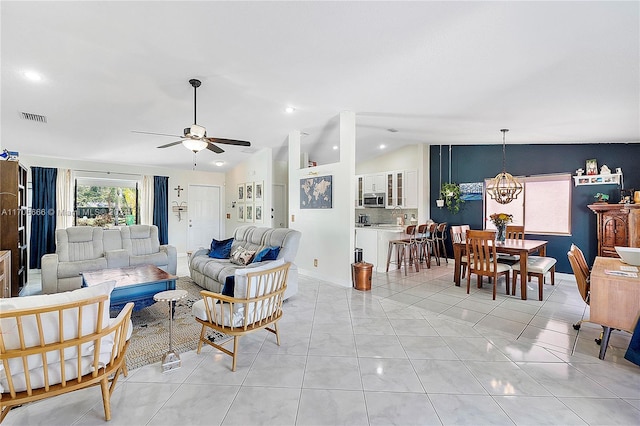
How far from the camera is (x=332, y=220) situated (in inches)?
197

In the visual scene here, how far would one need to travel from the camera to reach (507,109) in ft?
12.6

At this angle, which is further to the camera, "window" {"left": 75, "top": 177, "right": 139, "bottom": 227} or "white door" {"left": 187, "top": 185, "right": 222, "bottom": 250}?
"white door" {"left": 187, "top": 185, "right": 222, "bottom": 250}

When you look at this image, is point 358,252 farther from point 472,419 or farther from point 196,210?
point 196,210

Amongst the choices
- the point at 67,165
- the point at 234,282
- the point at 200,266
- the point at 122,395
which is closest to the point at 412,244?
the point at 200,266

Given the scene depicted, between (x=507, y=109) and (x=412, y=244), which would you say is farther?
(x=412, y=244)

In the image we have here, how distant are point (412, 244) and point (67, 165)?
7553 millimetres

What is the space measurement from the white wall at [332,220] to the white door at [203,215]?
3.59m

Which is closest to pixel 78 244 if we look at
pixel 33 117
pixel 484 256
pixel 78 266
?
pixel 78 266

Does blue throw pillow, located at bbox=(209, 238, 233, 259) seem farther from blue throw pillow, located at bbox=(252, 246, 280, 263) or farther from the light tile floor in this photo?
the light tile floor

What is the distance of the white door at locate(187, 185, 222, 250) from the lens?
317 inches

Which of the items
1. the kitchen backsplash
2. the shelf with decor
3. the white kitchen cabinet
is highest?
the white kitchen cabinet

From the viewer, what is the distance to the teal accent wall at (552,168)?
16.1 ft

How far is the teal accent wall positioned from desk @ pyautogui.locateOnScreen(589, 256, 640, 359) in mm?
3437

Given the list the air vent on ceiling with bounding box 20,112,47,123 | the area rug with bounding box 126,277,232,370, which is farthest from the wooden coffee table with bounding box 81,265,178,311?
the air vent on ceiling with bounding box 20,112,47,123
